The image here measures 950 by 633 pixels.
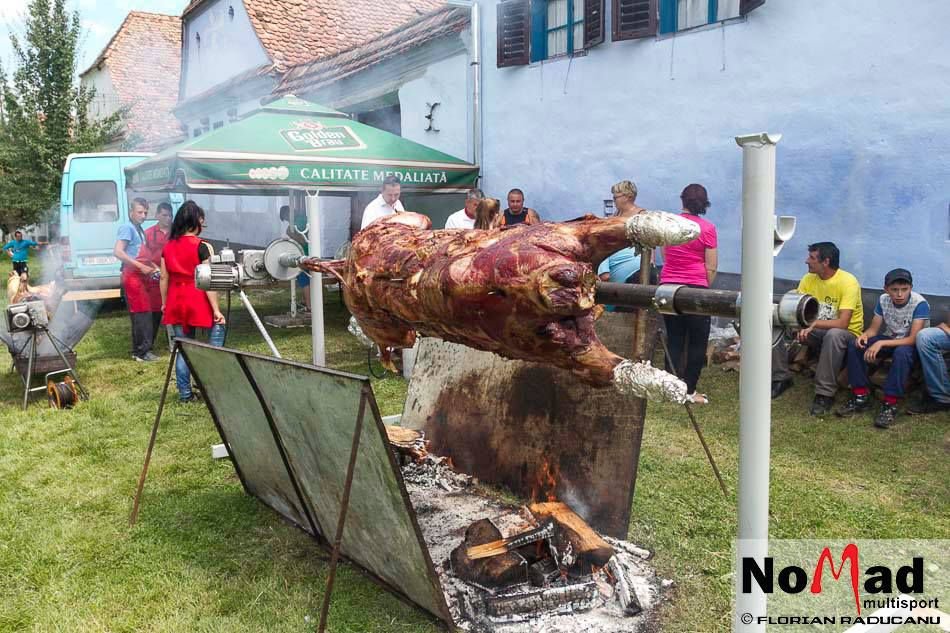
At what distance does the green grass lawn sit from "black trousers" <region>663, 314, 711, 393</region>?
46cm

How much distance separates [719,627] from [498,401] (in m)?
1.74

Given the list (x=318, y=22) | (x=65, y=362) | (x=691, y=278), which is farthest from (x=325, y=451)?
(x=318, y=22)

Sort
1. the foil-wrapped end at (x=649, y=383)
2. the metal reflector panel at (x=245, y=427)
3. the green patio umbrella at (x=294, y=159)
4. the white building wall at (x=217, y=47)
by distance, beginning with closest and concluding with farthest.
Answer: the foil-wrapped end at (x=649, y=383), the metal reflector panel at (x=245, y=427), the green patio umbrella at (x=294, y=159), the white building wall at (x=217, y=47)

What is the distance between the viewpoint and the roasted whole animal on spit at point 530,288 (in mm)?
2500

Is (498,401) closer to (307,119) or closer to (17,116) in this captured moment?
(307,119)

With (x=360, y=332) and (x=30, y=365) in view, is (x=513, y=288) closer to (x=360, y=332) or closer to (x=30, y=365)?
(x=360, y=332)

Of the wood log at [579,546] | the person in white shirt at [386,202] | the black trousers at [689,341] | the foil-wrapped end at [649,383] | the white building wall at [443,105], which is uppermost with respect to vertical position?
the white building wall at [443,105]

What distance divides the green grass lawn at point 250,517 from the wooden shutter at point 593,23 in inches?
171

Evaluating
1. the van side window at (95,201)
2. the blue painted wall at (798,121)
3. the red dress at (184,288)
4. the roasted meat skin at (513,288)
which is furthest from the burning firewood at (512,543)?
the van side window at (95,201)

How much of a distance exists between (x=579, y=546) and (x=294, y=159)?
20.4 ft

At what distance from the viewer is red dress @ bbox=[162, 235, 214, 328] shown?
643 centimetres

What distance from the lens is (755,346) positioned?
7.00 feet

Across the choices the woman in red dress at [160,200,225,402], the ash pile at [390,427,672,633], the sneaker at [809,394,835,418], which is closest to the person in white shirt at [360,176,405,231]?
the woman in red dress at [160,200,225,402]

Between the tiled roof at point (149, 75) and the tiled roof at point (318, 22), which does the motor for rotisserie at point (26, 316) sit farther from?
the tiled roof at point (149, 75)
